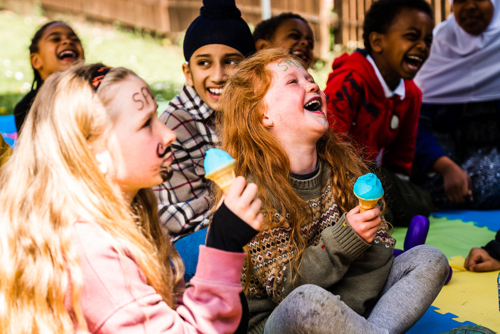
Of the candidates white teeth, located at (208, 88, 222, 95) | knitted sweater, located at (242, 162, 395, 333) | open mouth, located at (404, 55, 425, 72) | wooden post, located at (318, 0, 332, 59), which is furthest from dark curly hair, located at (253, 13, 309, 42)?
wooden post, located at (318, 0, 332, 59)

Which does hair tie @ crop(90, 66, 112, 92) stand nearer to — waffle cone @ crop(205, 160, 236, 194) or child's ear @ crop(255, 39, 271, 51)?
waffle cone @ crop(205, 160, 236, 194)

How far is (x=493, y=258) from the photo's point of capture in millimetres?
2494

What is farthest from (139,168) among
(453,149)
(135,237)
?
(453,149)

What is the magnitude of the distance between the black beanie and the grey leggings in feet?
4.66

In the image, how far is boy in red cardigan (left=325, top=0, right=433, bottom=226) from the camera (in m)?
3.09

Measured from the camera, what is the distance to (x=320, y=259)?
1.73 meters

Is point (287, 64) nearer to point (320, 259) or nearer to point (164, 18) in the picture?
point (320, 259)

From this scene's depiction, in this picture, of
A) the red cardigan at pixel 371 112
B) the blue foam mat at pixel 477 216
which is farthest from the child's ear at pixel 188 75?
the blue foam mat at pixel 477 216

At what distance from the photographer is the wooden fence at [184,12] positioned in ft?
27.9

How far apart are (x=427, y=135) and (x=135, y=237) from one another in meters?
3.00

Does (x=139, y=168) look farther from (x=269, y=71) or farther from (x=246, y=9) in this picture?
(x=246, y=9)

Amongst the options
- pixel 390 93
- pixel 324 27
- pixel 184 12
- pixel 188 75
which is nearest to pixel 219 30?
pixel 188 75

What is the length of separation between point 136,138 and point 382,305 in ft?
3.35

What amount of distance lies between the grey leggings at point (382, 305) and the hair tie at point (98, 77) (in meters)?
0.85
